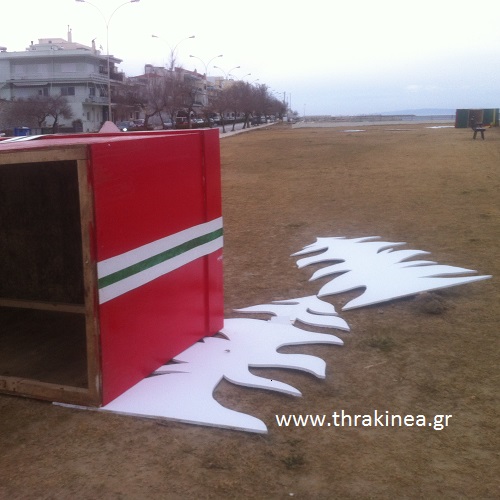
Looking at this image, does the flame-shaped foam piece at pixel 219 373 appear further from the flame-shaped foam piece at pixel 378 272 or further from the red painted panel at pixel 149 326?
the flame-shaped foam piece at pixel 378 272

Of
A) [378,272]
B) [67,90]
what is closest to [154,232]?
[378,272]

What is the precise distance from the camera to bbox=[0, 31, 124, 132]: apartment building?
6650 cm

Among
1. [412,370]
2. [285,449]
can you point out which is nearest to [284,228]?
[412,370]

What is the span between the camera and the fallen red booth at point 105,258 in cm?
396

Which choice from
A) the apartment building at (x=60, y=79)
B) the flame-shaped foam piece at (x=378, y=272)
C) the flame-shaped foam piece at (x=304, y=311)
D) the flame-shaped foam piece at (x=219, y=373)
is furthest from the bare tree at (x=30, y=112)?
the flame-shaped foam piece at (x=219, y=373)

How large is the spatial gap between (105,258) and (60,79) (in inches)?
2697

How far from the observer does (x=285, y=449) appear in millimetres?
3561

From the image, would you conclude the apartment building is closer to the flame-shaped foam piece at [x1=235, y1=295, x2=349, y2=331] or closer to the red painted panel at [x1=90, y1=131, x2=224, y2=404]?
the flame-shaped foam piece at [x1=235, y1=295, x2=349, y2=331]

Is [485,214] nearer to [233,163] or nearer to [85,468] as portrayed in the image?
[85,468]

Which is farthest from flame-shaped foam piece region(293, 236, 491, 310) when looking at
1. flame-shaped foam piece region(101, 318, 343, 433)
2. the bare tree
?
the bare tree

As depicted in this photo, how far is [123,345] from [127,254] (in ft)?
1.99
